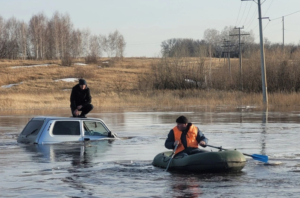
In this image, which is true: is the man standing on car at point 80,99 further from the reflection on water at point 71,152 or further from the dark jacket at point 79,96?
the reflection on water at point 71,152

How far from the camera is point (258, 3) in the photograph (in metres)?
52.2

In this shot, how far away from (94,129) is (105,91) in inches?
2420

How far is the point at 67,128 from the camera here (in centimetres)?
1895

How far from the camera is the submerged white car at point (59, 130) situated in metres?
18.4

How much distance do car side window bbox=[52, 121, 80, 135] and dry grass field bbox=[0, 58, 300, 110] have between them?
106 feet

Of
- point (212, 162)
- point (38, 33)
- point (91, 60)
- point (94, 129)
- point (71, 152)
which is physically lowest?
point (71, 152)

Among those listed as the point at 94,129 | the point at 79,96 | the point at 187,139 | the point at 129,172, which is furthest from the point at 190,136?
the point at 79,96

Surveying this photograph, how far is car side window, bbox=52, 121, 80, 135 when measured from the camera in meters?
18.6

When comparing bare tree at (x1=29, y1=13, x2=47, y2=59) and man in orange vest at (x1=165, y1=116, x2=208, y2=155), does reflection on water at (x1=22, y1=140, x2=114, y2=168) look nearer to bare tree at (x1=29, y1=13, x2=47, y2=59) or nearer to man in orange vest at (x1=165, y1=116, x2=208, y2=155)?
man in orange vest at (x1=165, y1=116, x2=208, y2=155)

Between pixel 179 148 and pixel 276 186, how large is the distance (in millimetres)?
3143

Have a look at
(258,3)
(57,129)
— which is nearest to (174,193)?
(57,129)

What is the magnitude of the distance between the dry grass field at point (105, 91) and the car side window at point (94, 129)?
31256 mm

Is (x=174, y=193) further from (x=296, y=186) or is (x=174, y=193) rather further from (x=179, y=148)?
(x=179, y=148)

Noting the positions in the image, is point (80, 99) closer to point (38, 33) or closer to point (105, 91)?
point (105, 91)
